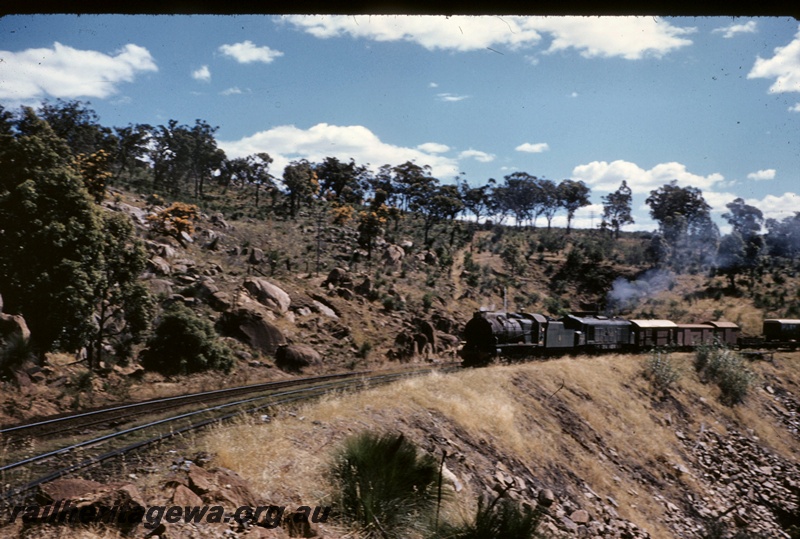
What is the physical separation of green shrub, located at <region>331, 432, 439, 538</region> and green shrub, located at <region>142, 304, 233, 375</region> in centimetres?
1915

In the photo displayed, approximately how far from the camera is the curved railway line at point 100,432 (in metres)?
8.78

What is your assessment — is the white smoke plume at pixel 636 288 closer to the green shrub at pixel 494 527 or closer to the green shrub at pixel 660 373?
the green shrub at pixel 660 373

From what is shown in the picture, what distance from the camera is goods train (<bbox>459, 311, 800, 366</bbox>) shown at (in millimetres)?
25422

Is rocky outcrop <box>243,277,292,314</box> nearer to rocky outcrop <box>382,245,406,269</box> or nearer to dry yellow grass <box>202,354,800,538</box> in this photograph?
dry yellow grass <box>202,354,800,538</box>

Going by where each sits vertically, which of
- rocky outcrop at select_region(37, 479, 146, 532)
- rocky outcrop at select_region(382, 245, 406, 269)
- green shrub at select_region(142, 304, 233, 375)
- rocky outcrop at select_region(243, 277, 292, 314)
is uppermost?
rocky outcrop at select_region(382, 245, 406, 269)

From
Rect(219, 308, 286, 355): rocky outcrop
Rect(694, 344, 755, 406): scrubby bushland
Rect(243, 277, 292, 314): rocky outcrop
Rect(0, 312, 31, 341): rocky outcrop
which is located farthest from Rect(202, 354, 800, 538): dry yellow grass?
Rect(243, 277, 292, 314): rocky outcrop

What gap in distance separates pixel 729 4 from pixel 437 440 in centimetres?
1264

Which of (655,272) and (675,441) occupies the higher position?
(655,272)

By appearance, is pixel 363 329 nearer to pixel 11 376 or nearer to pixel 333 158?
pixel 11 376

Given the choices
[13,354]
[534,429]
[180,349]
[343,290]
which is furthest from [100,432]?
[343,290]

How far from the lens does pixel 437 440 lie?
1351cm

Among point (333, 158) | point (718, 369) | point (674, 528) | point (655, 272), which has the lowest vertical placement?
point (674, 528)

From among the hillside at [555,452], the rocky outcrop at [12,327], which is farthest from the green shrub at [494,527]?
the rocky outcrop at [12,327]

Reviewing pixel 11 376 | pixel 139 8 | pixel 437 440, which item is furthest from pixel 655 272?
pixel 139 8
